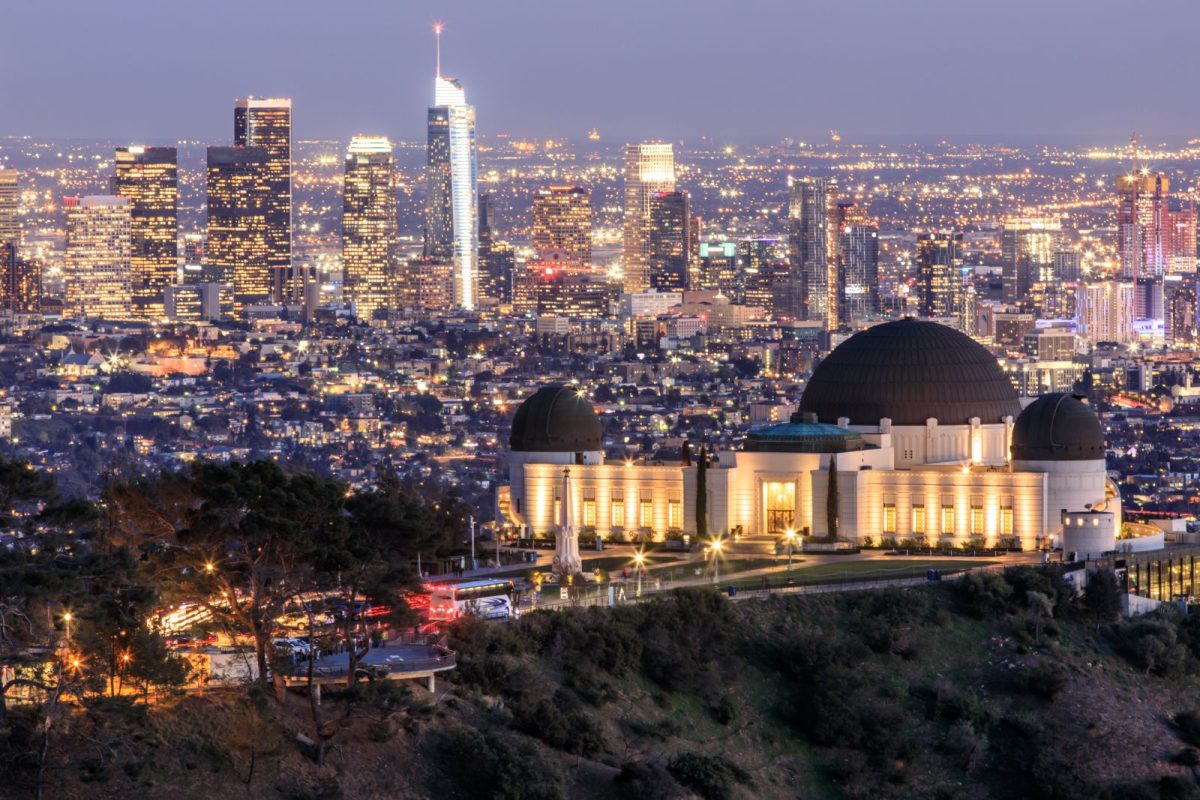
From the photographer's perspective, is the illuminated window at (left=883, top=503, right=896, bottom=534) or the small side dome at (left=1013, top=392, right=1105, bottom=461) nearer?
the small side dome at (left=1013, top=392, right=1105, bottom=461)

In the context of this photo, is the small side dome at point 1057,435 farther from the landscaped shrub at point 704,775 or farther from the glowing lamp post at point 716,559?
the landscaped shrub at point 704,775

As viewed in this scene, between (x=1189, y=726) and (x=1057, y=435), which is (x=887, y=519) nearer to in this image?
(x=1057, y=435)

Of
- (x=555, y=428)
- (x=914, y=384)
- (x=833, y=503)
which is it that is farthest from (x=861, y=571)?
(x=555, y=428)

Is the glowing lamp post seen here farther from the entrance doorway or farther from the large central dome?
the large central dome

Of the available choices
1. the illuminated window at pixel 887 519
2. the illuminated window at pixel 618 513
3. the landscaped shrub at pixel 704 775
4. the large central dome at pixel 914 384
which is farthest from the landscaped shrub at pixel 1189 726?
the illuminated window at pixel 618 513

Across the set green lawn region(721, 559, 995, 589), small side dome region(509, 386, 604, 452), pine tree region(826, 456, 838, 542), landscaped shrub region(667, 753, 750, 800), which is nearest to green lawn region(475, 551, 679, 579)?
green lawn region(721, 559, 995, 589)
